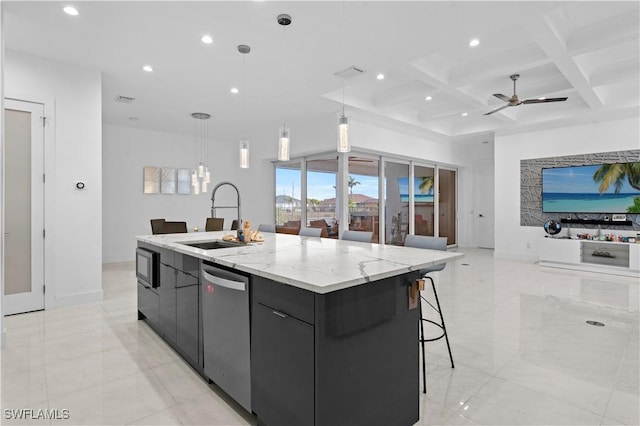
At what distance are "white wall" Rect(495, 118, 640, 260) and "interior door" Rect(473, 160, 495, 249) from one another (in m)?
1.51

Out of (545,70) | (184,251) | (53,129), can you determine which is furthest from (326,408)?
(545,70)

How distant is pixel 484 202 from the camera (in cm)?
911

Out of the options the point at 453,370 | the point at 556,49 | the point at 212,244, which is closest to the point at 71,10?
the point at 212,244

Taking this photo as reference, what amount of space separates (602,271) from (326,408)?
21.4 ft

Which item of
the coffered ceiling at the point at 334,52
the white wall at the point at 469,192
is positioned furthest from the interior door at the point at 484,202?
the coffered ceiling at the point at 334,52

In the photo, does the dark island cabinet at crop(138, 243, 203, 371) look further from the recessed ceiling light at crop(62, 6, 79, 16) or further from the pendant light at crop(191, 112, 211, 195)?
the pendant light at crop(191, 112, 211, 195)

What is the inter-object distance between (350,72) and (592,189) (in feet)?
17.9

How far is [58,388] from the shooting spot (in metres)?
2.16

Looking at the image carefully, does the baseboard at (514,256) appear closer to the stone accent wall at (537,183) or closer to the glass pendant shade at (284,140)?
the stone accent wall at (537,183)

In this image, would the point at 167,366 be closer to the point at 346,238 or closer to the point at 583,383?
the point at 346,238

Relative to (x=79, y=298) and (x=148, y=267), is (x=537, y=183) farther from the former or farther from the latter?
(x=79, y=298)

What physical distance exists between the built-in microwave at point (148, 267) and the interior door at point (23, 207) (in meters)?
1.54

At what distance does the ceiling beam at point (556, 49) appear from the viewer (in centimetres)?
325

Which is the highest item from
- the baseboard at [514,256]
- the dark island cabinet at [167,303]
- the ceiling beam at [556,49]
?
the ceiling beam at [556,49]
